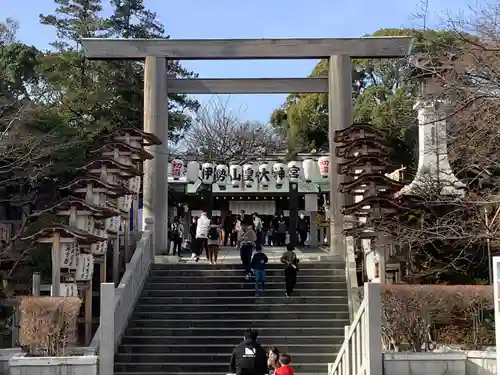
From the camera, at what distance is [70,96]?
25.2 meters

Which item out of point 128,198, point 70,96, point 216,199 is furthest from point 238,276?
point 216,199

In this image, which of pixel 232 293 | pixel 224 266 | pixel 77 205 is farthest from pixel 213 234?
pixel 77 205

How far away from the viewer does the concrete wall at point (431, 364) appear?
424 inches

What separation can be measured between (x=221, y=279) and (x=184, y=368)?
4017mm

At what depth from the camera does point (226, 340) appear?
13.8m

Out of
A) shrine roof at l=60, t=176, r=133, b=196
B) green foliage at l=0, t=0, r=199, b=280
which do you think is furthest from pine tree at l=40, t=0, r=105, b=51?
shrine roof at l=60, t=176, r=133, b=196

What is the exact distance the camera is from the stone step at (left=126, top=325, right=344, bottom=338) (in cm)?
1404

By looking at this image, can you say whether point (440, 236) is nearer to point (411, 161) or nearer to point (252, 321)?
point (252, 321)

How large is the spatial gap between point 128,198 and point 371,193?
626 cm

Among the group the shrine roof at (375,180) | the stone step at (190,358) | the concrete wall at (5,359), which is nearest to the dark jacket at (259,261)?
the shrine roof at (375,180)

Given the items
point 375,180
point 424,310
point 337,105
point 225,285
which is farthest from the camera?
point 337,105

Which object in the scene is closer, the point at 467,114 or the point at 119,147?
the point at 467,114

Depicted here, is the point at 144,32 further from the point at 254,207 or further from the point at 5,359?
the point at 5,359

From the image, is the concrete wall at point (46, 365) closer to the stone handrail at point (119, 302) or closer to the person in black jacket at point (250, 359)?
the stone handrail at point (119, 302)
